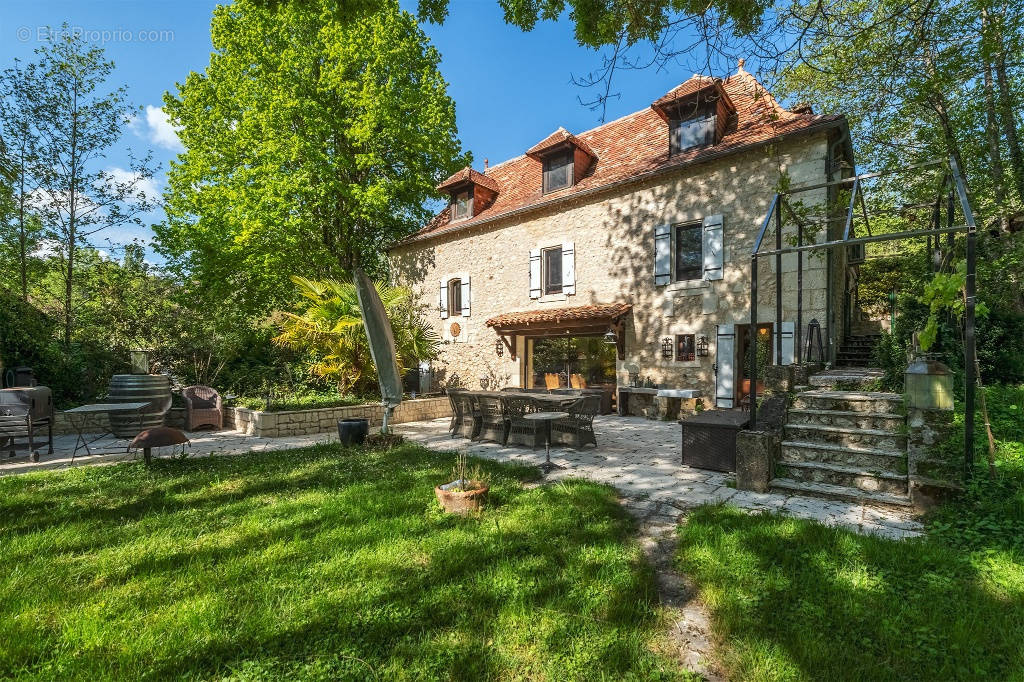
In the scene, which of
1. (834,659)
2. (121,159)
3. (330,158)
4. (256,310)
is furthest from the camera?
(256,310)

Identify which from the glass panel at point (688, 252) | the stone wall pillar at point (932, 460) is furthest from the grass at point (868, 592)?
the glass panel at point (688, 252)

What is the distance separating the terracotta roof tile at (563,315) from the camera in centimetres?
1113

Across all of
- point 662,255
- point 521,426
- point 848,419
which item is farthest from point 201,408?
point 848,419

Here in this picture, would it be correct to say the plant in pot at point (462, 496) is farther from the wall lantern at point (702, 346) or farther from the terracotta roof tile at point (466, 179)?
the terracotta roof tile at point (466, 179)

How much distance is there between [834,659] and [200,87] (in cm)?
1931

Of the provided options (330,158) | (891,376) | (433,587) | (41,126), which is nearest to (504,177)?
(330,158)

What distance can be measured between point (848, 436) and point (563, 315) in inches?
286

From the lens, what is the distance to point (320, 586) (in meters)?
2.89

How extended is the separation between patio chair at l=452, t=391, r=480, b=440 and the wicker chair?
16.1ft

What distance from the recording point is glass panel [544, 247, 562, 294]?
42.5 ft

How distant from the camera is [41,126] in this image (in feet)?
33.2

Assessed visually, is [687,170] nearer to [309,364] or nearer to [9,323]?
[309,364]

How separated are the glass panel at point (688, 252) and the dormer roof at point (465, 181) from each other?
695cm

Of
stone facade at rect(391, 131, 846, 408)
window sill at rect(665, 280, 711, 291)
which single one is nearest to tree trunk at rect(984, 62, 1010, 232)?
stone facade at rect(391, 131, 846, 408)
